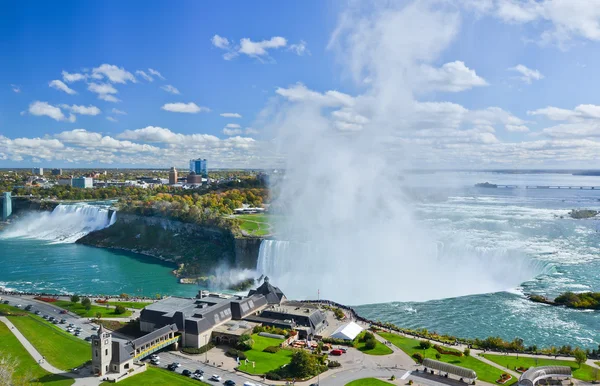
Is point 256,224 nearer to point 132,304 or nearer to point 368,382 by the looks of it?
point 132,304

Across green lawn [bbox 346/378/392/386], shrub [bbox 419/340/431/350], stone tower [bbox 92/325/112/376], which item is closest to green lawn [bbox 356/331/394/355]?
shrub [bbox 419/340/431/350]

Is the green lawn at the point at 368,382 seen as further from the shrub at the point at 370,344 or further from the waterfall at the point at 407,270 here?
the waterfall at the point at 407,270

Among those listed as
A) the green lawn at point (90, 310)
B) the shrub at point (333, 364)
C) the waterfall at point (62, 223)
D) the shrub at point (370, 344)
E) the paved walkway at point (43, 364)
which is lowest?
the paved walkway at point (43, 364)

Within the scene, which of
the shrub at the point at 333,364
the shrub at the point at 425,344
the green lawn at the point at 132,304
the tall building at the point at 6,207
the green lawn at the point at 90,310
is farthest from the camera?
the tall building at the point at 6,207

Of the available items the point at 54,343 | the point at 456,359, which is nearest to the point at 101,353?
the point at 54,343

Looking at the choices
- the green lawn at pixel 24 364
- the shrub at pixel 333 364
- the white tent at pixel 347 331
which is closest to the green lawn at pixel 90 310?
the green lawn at pixel 24 364

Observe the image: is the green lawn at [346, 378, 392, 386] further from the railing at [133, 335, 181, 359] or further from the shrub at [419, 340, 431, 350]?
the railing at [133, 335, 181, 359]

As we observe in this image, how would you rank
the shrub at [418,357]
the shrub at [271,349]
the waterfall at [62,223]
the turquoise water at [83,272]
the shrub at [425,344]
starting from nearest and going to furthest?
1. the shrub at [418,357]
2. the shrub at [271,349]
3. the shrub at [425,344]
4. the turquoise water at [83,272]
5. the waterfall at [62,223]

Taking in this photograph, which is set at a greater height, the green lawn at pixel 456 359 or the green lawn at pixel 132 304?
the green lawn at pixel 456 359
